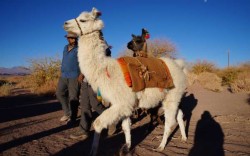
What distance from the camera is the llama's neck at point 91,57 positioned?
4.42 metres

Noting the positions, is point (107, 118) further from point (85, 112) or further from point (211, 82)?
point (211, 82)

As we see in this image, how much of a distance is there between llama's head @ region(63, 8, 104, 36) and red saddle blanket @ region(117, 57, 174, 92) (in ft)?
2.46

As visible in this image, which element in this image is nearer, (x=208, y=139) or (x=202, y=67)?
(x=208, y=139)

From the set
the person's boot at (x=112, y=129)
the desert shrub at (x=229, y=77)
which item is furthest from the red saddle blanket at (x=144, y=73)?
the desert shrub at (x=229, y=77)

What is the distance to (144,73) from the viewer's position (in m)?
4.88

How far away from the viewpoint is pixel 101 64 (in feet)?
14.7

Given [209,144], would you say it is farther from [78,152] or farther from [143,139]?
[78,152]

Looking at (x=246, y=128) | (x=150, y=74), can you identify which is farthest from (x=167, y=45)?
(x=150, y=74)

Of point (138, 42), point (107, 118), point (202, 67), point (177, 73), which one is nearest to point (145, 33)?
point (138, 42)

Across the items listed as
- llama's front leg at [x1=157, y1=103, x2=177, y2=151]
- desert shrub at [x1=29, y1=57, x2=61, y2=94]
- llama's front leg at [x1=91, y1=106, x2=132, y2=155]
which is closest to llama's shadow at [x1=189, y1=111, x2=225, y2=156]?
llama's front leg at [x1=157, y1=103, x2=177, y2=151]

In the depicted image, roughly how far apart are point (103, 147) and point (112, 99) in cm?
123

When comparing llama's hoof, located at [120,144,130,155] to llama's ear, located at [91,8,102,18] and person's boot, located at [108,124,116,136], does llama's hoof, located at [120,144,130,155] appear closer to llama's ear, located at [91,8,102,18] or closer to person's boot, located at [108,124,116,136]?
person's boot, located at [108,124,116,136]

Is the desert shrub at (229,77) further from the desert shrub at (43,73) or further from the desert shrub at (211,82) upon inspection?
the desert shrub at (43,73)

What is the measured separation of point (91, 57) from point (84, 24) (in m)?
0.60
